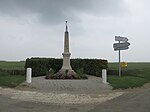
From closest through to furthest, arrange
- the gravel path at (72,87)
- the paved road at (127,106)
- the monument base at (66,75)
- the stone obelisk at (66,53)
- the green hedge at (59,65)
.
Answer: the paved road at (127,106) < the gravel path at (72,87) < the monument base at (66,75) < the stone obelisk at (66,53) < the green hedge at (59,65)

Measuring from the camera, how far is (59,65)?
2716cm

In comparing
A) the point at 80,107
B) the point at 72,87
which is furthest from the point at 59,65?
the point at 80,107

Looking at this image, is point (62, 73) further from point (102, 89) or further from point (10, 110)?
point (10, 110)

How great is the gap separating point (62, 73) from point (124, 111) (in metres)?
13.4

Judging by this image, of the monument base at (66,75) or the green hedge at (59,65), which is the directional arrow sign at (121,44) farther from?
the monument base at (66,75)

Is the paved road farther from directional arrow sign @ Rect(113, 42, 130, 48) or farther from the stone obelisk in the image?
the stone obelisk

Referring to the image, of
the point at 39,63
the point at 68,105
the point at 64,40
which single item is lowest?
the point at 68,105

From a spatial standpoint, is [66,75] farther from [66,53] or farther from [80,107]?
[80,107]

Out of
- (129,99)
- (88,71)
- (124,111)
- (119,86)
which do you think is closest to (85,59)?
(88,71)

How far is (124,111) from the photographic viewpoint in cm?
974

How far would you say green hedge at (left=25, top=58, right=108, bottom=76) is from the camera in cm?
2581

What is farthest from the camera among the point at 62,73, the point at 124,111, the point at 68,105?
the point at 62,73

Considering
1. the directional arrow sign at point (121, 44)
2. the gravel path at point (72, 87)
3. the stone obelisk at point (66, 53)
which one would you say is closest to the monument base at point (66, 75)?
the stone obelisk at point (66, 53)

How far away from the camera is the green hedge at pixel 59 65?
84.7 feet
